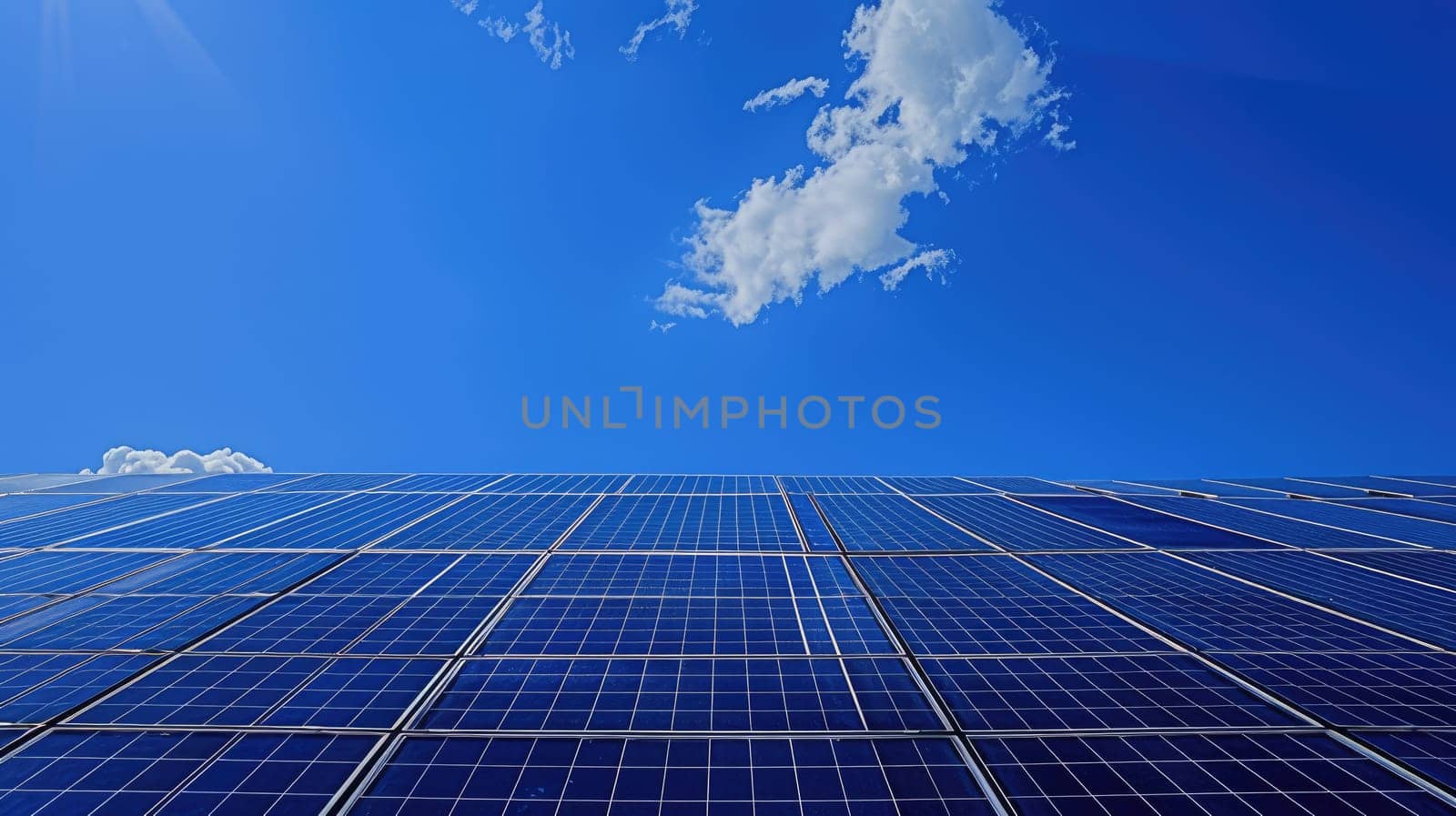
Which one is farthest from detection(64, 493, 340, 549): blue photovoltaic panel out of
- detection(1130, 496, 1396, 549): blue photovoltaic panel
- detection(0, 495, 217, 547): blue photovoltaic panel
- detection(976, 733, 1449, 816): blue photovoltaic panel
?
detection(1130, 496, 1396, 549): blue photovoltaic panel

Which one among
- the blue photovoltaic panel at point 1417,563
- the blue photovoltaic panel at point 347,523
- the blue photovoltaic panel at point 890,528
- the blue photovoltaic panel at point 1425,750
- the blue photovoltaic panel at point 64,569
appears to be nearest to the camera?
the blue photovoltaic panel at point 1425,750

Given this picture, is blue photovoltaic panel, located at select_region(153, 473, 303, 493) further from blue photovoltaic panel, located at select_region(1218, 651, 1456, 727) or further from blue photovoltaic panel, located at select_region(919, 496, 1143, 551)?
blue photovoltaic panel, located at select_region(1218, 651, 1456, 727)

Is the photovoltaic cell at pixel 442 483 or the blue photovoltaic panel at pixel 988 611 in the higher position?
the photovoltaic cell at pixel 442 483

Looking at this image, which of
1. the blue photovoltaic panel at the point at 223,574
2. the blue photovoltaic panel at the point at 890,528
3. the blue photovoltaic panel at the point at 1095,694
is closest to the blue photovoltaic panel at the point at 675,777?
the blue photovoltaic panel at the point at 1095,694

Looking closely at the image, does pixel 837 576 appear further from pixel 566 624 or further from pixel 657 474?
pixel 657 474

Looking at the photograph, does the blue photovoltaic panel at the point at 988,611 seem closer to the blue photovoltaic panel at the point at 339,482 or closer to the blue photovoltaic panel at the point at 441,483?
the blue photovoltaic panel at the point at 441,483

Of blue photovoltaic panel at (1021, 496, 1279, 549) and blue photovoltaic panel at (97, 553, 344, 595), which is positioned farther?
blue photovoltaic panel at (1021, 496, 1279, 549)
